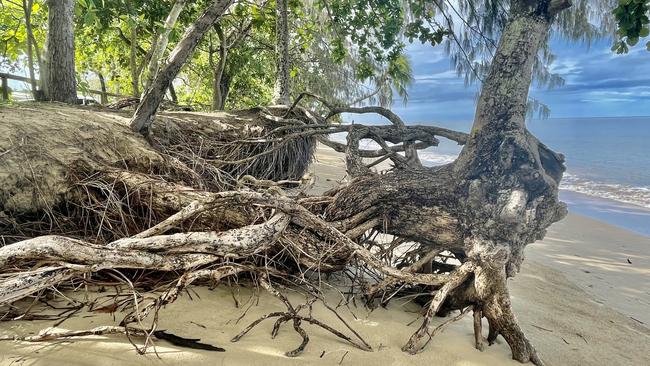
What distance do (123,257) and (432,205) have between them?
2.05 metres

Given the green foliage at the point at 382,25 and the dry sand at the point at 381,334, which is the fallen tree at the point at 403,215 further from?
the green foliage at the point at 382,25

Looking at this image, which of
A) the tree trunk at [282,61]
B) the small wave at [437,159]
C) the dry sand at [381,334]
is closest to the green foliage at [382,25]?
the tree trunk at [282,61]

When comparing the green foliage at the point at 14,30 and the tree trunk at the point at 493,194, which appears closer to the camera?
the tree trunk at the point at 493,194

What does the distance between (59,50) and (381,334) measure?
4715 millimetres

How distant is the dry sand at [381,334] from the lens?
5.57ft

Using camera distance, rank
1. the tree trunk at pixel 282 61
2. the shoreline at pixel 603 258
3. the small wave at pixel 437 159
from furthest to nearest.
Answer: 1. the small wave at pixel 437 159
2. the tree trunk at pixel 282 61
3. the shoreline at pixel 603 258

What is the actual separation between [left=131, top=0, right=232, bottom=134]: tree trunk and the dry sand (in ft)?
6.23

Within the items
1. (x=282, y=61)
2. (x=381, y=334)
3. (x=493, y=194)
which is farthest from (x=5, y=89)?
(x=493, y=194)

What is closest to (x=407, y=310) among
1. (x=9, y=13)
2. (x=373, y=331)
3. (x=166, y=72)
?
(x=373, y=331)

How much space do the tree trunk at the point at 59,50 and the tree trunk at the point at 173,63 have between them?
1.72 metres

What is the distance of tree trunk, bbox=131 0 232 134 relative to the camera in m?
3.40

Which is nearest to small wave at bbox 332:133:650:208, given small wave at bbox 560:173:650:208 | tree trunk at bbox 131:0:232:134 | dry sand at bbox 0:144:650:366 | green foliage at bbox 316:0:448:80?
small wave at bbox 560:173:650:208

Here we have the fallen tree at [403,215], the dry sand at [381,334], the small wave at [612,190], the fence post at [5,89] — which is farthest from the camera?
the small wave at [612,190]

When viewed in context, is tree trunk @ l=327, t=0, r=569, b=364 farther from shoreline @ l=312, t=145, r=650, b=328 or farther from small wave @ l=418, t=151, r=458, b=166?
small wave @ l=418, t=151, r=458, b=166
